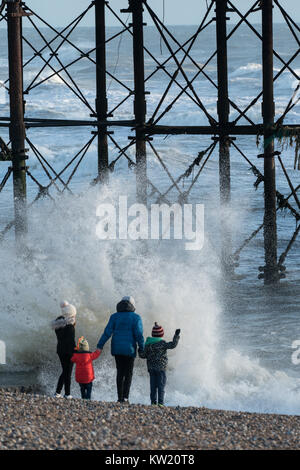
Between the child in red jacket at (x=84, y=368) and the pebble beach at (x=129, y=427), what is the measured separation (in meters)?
0.45

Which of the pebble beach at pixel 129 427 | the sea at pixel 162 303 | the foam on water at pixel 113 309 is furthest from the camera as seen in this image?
the sea at pixel 162 303

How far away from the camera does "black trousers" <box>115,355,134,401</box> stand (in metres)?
8.98

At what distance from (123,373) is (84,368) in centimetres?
37

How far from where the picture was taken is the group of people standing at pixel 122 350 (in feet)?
29.2

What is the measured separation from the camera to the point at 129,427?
7398 mm

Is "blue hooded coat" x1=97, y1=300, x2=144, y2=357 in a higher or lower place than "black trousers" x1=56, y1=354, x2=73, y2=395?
higher

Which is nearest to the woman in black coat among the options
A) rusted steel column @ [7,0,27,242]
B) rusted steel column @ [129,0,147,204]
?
rusted steel column @ [7,0,27,242]

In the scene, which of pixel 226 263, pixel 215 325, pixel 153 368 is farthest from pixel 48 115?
pixel 153 368

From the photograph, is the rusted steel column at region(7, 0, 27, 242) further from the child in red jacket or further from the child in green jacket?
the child in green jacket

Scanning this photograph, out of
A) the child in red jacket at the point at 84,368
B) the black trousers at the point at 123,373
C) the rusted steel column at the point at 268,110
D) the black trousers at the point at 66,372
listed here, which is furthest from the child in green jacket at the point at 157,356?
the rusted steel column at the point at 268,110

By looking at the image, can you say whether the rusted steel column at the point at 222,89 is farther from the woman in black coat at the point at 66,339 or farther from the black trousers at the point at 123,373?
the black trousers at the point at 123,373

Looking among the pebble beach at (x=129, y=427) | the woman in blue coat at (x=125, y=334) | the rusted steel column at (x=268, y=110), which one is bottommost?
the pebble beach at (x=129, y=427)

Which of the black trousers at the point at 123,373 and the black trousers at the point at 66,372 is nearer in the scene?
the black trousers at the point at 123,373
